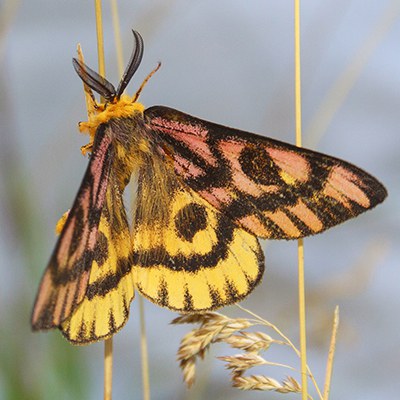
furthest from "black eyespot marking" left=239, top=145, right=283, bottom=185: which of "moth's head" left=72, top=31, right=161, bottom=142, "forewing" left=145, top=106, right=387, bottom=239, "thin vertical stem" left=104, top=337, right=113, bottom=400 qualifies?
"thin vertical stem" left=104, top=337, right=113, bottom=400

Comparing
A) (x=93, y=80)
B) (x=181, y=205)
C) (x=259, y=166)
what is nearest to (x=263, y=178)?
(x=259, y=166)

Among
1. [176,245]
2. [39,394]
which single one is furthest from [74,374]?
[176,245]

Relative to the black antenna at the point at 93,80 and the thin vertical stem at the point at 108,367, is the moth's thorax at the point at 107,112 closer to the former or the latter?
the black antenna at the point at 93,80

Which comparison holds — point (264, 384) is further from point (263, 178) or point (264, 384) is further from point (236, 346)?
point (263, 178)

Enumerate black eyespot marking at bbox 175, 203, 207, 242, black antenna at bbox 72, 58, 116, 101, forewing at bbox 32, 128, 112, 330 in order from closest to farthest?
forewing at bbox 32, 128, 112, 330 < black antenna at bbox 72, 58, 116, 101 < black eyespot marking at bbox 175, 203, 207, 242

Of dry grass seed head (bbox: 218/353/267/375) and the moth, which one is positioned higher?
the moth

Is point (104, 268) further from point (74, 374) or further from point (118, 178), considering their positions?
point (74, 374)

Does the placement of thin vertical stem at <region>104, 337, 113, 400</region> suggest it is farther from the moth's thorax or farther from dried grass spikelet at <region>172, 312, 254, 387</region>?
the moth's thorax

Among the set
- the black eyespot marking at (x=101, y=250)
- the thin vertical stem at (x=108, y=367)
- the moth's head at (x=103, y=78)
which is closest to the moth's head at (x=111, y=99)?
the moth's head at (x=103, y=78)
